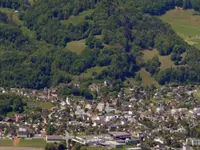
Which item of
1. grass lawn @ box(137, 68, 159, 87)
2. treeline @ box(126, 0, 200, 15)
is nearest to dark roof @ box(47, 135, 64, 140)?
grass lawn @ box(137, 68, 159, 87)

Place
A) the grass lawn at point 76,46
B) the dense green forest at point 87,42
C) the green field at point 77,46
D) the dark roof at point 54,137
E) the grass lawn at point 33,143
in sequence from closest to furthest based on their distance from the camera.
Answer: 1. the grass lawn at point 33,143
2. the dark roof at point 54,137
3. the dense green forest at point 87,42
4. the grass lawn at point 76,46
5. the green field at point 77,46

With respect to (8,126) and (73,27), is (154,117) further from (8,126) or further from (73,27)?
(73,27)

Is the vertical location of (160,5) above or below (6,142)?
above

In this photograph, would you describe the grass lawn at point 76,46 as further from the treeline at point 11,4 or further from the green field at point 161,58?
the treeline at point 11,4

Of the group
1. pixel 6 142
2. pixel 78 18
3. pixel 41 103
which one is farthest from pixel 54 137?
pixel 78 18

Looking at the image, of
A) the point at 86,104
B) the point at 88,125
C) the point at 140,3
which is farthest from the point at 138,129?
the point at 140,3

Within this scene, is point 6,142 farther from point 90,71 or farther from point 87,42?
point 87,42

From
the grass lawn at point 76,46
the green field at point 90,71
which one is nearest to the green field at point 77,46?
the grass lawn at point 76,46
